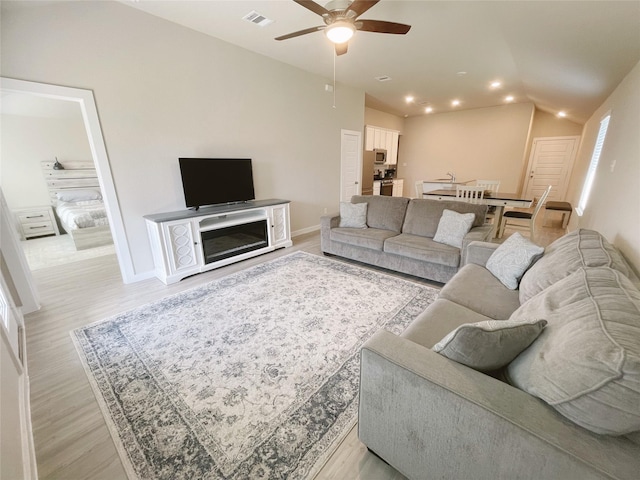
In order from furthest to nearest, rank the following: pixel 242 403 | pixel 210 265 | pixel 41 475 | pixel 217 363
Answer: pixel 210 265 → pixel 217 363 → pixel 242 403 → pixel 41 475

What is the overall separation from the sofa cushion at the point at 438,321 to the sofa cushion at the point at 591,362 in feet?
1.27

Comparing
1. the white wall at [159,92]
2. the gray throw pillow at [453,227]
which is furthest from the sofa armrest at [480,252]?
the white wall at [159,92]

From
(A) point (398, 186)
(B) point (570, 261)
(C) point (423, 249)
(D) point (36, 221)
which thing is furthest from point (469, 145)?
(D) point (36, 221)

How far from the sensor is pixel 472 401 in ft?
2.79

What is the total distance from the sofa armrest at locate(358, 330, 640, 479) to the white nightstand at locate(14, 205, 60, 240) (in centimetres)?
714

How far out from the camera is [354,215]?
3.78m

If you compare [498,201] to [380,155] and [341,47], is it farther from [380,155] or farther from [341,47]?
[380,155]

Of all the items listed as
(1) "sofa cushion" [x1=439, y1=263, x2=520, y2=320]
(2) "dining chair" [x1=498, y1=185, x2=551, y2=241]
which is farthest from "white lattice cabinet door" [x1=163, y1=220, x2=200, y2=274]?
(2) "dining chair" [x1=498, y1=185, x2=551, y2=241]

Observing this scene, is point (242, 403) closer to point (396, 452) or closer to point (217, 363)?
point (217, 363)

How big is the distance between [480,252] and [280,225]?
9.31 ft

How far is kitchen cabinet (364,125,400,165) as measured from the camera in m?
6.82

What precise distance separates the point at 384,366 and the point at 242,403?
39.7 inches

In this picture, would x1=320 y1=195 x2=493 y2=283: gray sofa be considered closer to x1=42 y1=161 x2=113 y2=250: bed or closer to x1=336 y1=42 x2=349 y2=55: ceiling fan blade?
x1=336 y1=42 x2=349 y2=55: ceiling fan blade

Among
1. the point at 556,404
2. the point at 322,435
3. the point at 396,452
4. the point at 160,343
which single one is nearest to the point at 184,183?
the point at 160,343
